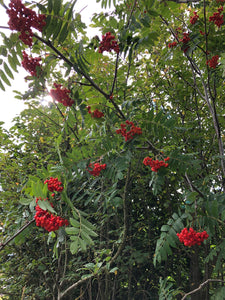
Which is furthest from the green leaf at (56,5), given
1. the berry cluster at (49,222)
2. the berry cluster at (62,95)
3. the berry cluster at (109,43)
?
the berry cluster at (49,222)

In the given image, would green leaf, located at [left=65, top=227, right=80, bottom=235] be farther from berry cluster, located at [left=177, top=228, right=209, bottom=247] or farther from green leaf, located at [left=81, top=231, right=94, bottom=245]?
berry cluster, located at [left=177, top=228, right=209, bottom=247]

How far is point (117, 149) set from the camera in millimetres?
2146

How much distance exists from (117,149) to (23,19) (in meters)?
1.24

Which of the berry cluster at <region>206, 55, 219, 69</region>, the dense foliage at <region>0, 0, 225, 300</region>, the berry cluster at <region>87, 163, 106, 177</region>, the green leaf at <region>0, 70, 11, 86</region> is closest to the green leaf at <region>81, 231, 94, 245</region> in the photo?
the dense foliage at <region>0, 0, 225, 300</region>

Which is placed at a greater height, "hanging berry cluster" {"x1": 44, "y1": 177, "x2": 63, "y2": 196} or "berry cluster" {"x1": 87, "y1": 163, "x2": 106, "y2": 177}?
"berry cluster" {"x1": 87, "y1": 163, "x2": 106, "y2": 177}

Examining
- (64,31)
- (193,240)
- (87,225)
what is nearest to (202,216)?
(193,240)

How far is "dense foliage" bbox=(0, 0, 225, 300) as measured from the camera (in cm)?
157

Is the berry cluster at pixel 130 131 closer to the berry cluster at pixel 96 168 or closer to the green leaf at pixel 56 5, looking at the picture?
the berry cluster at pixel 96 168

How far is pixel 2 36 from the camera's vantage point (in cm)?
158

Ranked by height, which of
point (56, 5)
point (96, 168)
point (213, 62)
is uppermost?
point (213, 62)

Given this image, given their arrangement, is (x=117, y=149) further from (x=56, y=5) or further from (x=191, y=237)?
(x=56, y=5)

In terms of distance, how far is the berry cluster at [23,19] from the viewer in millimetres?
1365

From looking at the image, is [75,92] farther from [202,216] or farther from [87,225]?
[202,216]

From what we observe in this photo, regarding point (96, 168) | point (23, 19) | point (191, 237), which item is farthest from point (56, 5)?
point (191, 237)
